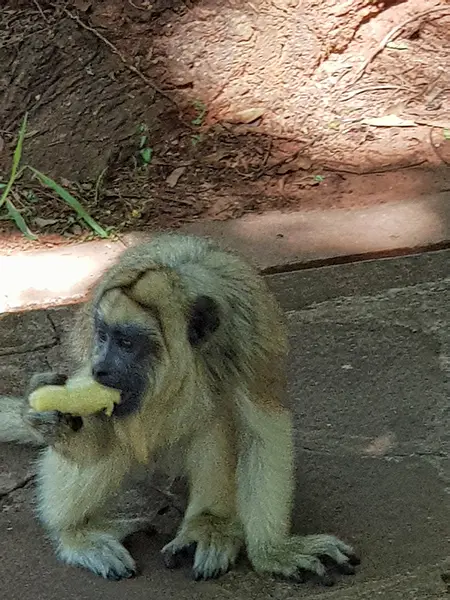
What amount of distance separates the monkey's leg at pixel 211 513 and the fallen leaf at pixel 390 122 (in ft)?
13.5

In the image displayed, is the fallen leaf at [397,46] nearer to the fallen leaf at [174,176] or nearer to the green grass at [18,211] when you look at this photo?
the fallen leaf at [174,176]

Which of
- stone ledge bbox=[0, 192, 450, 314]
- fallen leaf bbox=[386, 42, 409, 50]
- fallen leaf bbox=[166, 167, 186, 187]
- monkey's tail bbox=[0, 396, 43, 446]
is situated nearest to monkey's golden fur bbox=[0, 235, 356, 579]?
monkey's tail bbox=[0, 396, 43, 446]

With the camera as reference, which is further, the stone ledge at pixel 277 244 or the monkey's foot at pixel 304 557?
the stone ledge at pixel 277 244

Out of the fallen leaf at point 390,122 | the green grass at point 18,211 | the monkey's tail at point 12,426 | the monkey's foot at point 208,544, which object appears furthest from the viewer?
the fallen leaf at point 390,122

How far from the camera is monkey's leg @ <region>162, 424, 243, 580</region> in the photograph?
156 inches

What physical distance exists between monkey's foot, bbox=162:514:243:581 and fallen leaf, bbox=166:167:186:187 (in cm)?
357

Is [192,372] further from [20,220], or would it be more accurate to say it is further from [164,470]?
[20,220]

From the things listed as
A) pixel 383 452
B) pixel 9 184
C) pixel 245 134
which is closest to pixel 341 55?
pixel 245 134

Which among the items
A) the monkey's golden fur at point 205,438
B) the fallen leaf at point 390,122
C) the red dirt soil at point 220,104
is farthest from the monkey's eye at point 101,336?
the fallen leaf at point 390,122

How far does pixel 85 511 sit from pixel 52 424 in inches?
18.2

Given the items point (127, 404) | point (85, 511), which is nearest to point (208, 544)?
point (85, 511)

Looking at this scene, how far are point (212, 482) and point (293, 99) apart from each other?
436 centimetres

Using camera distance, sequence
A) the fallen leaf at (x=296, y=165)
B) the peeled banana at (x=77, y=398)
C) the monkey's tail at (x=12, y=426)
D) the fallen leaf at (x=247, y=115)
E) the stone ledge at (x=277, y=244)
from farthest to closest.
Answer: the fallen leaf at (x=247, y=115), the fallen leaf at (x=296, y=165), the stone ledge at (x=277, y=244), the monkey's tail at (x=12, y=426), the peeled banana at (x=77, y=398)

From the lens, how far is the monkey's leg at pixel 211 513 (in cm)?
396
